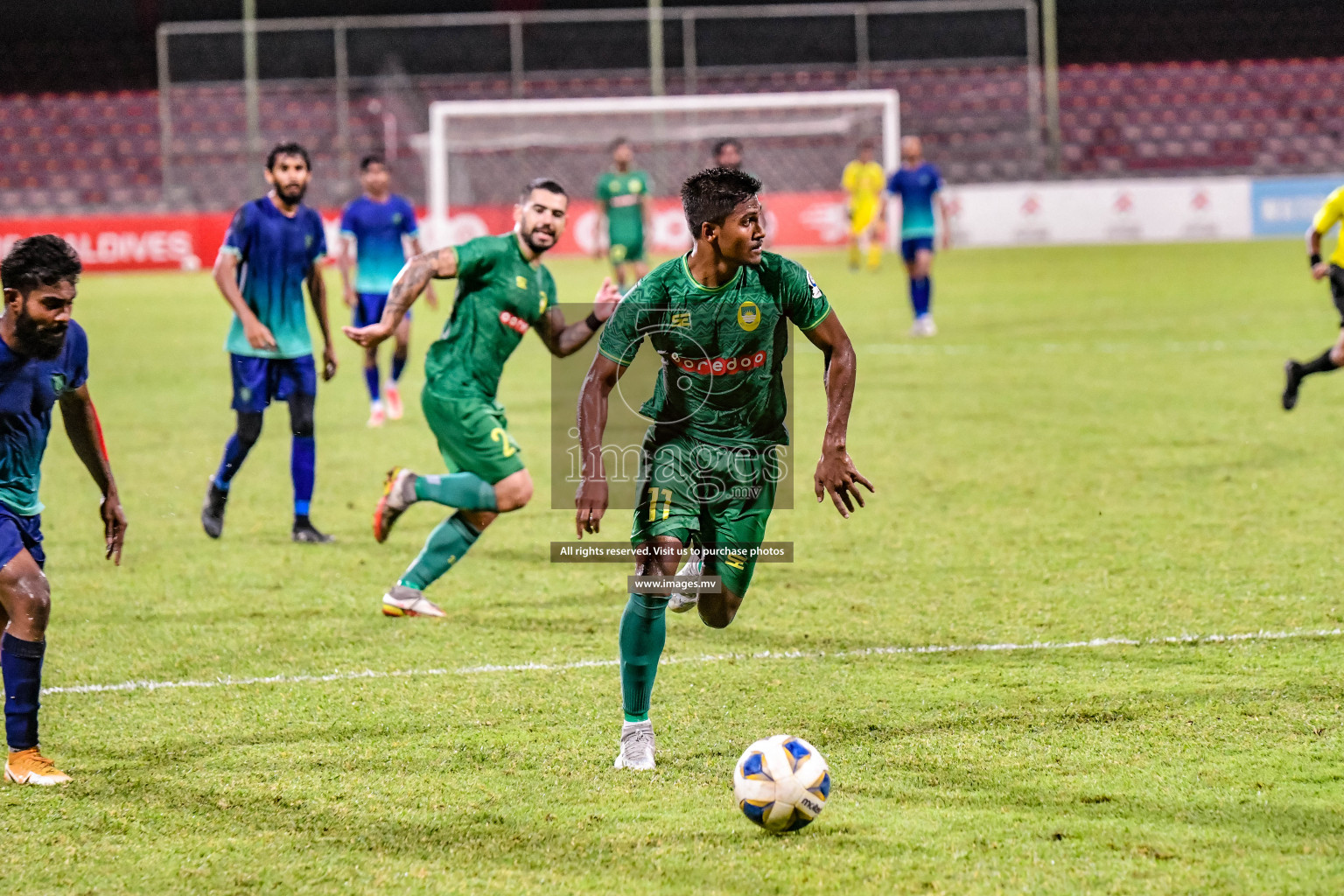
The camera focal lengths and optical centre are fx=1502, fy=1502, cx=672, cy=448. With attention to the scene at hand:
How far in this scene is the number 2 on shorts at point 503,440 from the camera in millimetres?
→ 6730

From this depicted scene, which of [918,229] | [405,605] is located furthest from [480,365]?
[918,229]

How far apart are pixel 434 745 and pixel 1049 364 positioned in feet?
37.2

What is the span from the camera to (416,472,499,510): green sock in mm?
6777

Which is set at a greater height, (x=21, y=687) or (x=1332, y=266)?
(x=1332, y=266)

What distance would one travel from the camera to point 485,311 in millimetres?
6730

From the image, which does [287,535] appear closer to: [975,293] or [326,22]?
[975,293]

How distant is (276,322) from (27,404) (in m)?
3.83

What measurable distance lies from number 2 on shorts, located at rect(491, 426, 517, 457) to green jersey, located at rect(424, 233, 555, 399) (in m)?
0.18

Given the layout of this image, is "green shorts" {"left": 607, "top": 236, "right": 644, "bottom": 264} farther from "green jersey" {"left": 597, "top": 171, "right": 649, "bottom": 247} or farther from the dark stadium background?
the dark stadium background

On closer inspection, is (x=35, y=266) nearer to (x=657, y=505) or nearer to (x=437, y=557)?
(x=657, y=505)

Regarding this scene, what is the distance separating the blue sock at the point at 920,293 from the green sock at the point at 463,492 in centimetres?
1153

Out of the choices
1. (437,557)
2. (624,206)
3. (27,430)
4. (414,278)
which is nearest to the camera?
(27,430)

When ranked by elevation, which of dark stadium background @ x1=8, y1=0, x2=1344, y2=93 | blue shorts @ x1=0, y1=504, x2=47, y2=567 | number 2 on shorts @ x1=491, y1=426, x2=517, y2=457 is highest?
→ dark stadium background @ x1=8, y1=0, x2=1344, y2=93

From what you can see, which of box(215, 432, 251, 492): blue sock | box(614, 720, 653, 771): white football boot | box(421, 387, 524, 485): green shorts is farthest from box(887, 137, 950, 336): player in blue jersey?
box(614, 720, 653, 771): white football boot
